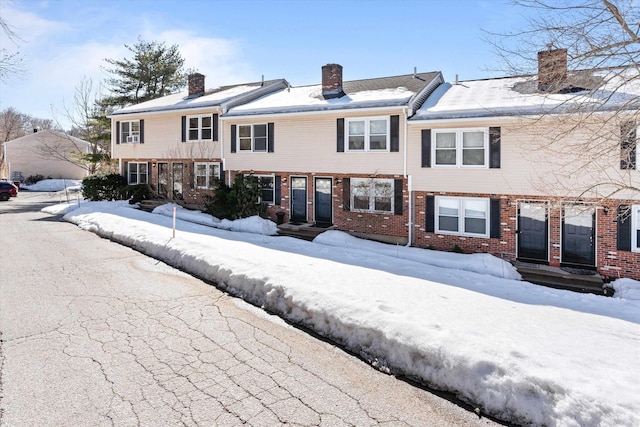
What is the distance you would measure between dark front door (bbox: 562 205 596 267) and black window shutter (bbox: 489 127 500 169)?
2.68 m

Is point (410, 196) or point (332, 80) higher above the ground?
point (332, 80)

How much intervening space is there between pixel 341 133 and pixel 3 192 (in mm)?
27099

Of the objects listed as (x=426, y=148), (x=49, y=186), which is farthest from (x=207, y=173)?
(x=49, y=186)

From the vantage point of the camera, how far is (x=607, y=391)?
3959mm

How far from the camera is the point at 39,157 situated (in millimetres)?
48938

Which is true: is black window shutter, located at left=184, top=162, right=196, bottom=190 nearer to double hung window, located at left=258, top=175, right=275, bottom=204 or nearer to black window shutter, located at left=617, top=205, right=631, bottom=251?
double hung window, located at left=258, top=175, right=275, bottom=204

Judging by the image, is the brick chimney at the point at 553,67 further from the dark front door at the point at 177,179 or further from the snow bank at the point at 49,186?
the snow bank at the point at 49,186

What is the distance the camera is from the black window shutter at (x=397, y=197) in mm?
16828

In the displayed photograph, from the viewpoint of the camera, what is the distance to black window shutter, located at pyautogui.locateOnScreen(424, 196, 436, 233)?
16.3m

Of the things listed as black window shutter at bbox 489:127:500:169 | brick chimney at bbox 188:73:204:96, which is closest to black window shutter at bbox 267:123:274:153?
brick chimney at bbox 188:73:204:96

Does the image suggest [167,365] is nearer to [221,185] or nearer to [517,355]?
[517,355]

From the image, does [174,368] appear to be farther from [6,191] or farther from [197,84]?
[6,191]

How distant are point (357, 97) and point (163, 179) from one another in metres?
12.8

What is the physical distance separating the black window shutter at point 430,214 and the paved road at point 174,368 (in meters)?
10.3
